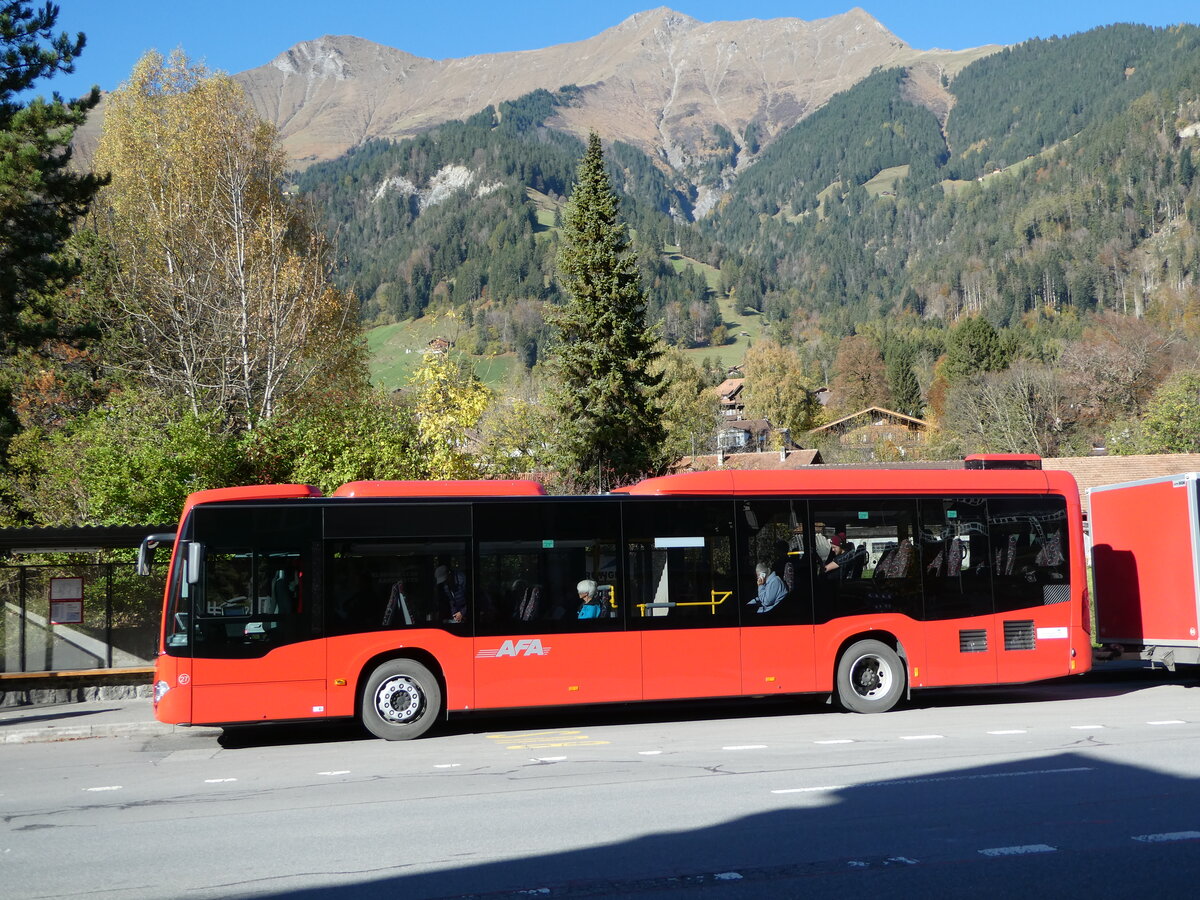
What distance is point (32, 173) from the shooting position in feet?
63.0

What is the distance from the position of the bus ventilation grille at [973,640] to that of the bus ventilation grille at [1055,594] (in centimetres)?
104

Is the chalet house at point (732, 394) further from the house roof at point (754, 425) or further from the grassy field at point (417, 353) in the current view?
the house roof at point (754, 425)

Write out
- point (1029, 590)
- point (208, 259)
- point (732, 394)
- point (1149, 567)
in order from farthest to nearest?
point (732, 394) < point (208, 259) < point (1149, 567) < point (1029, 590)

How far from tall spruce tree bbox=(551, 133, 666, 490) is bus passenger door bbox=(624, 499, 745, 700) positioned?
3088cm

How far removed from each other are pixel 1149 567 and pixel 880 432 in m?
95.3

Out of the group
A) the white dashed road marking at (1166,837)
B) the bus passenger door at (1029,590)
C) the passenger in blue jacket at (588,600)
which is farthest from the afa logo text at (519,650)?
the white dashed road marking at (1166,837)

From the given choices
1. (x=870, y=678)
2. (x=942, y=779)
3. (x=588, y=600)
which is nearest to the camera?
(x=942, y=779)

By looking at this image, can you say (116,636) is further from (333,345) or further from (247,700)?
(333,345)

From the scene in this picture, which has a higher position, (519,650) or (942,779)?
(519,650)

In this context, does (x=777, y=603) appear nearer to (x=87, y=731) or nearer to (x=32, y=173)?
(x=87, y=731)

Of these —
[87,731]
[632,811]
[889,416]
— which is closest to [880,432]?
[889,416]

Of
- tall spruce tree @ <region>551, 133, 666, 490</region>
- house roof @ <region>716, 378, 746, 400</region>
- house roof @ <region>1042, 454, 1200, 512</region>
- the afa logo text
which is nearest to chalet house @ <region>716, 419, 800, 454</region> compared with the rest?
house roof @ <region>716, 378, 746, 400</region>

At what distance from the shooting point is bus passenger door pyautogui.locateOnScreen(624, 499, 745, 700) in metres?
13.9

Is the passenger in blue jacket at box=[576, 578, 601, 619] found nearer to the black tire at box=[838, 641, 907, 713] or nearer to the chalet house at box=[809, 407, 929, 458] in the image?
the black tire at box=[838, 641, 907, 713]
